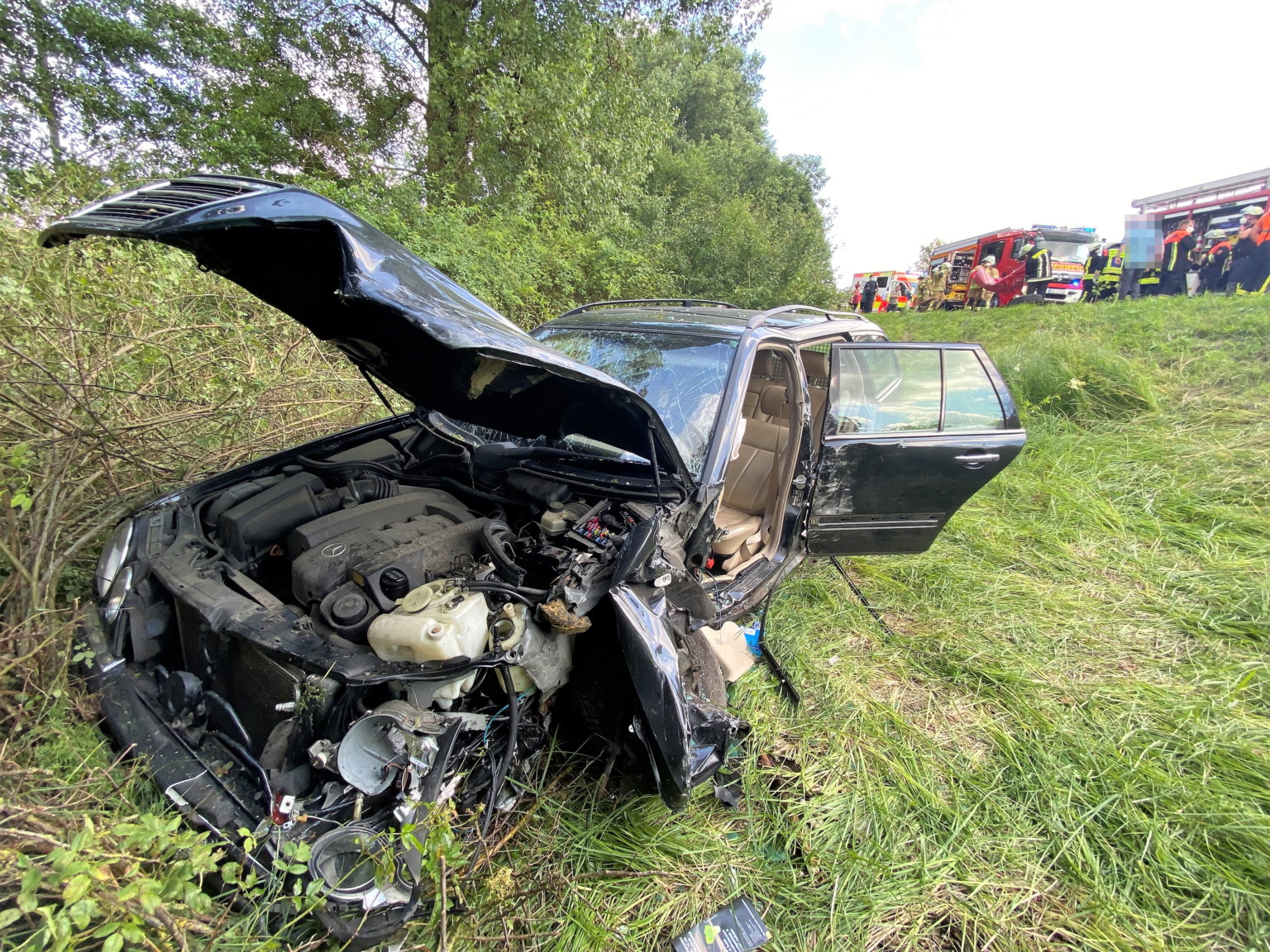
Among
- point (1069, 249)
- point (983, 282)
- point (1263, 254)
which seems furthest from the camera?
point (983, 282)

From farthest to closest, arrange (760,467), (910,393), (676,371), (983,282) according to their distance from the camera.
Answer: (983,282) < (760,467) < (910,393) < (676,371)

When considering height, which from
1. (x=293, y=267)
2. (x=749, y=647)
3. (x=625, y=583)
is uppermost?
(x=293, y=267)

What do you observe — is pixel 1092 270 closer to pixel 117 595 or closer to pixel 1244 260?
pixel 1244 260

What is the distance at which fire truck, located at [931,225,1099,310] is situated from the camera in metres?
12.8

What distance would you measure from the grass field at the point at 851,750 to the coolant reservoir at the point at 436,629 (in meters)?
0.58

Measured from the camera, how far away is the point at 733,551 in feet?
9.89

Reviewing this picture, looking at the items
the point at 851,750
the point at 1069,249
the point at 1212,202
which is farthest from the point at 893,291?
the point at 851,750

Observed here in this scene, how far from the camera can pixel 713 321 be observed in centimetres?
294

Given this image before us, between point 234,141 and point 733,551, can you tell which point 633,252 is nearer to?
point 234,141

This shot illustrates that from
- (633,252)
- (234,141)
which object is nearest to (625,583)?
(234,141)

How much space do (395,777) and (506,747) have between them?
0.33 meters

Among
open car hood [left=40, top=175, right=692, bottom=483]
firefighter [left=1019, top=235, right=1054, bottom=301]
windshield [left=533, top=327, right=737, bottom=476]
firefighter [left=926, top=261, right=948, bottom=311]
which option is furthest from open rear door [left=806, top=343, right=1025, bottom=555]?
firefighter [left=926, top=261, right=948, bottom=311]

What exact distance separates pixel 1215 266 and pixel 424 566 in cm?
1500

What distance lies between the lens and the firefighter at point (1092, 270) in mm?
13109
